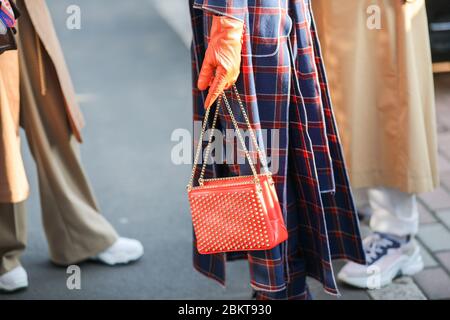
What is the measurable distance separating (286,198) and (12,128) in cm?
101

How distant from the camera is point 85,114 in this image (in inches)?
184

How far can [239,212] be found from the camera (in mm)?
2100

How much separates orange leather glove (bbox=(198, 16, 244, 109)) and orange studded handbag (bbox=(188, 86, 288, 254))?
85 mm

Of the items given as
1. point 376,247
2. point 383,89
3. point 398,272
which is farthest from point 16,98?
point 398,272

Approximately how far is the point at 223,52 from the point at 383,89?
2.92 ft

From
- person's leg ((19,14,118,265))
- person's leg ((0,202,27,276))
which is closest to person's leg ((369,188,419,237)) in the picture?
person's leg ((19,14,118,265))

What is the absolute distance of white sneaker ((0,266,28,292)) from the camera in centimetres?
288

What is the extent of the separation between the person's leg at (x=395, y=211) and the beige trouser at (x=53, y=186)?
112cm

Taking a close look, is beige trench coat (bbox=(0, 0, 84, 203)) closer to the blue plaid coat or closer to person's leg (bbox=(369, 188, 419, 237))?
the blue plaid coat

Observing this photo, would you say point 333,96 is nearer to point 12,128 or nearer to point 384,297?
point 384,297

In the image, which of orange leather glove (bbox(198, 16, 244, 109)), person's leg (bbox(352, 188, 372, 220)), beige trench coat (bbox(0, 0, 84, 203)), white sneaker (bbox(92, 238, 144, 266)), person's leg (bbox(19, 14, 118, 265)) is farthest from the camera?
person's leg (bbox(352, 188, 372, 220))

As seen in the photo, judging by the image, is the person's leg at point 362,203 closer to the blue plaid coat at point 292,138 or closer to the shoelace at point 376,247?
the shoelace at point 376,247

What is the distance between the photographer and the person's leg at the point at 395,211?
2.80 metres

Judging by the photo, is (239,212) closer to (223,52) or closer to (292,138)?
(292,138)
